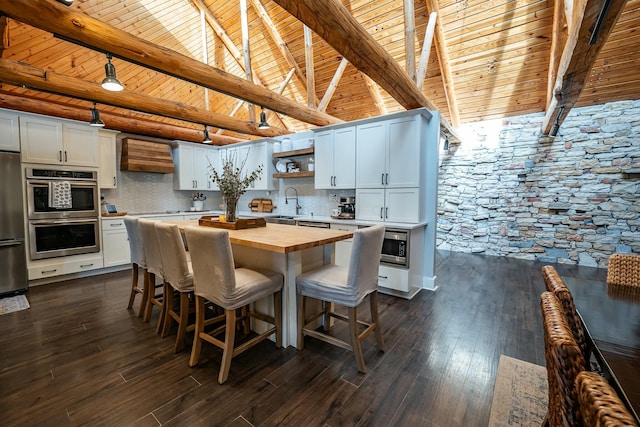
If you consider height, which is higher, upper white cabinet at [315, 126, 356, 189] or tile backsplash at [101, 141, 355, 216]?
upper white cabinet at [315, 126, 356, 189]

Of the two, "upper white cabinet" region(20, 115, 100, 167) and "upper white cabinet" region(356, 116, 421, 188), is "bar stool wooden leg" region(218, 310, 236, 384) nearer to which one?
"upper white cabinet" region(356, 116, 421, 188)

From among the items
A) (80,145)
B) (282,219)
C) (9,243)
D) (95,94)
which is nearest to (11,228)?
(9,243)

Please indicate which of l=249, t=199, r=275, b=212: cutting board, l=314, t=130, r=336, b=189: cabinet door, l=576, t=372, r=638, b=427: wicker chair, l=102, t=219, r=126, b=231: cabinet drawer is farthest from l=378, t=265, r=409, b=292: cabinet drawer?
l=102, t=219, r=126, b=231: cabinet drawer

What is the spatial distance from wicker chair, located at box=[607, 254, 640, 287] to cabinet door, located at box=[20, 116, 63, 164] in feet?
21.2

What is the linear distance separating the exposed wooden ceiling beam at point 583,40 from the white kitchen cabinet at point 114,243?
6.27 metres

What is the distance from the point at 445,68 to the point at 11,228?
23.6ft

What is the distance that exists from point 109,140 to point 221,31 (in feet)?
10.8

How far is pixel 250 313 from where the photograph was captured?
99.1 inches

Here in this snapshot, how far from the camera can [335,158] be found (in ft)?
14.8

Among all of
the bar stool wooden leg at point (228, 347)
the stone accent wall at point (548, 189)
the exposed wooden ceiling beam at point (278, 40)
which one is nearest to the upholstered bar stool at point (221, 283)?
the bar stool wooden leg at point (228, 347)

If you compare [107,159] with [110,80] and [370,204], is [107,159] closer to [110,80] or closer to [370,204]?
[110,80]

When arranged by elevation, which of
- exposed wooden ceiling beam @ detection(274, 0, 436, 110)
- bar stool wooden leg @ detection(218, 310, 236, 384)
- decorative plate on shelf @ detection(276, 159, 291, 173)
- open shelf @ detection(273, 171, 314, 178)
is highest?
exposed wooden ceiling beam @ detection(274, 0, 436, 110)

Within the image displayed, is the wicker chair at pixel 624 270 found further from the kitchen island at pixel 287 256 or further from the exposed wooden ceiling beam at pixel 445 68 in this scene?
the exposed wooden ceiling beam at pixel 445 68

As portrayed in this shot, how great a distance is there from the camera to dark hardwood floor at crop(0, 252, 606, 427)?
169cm
